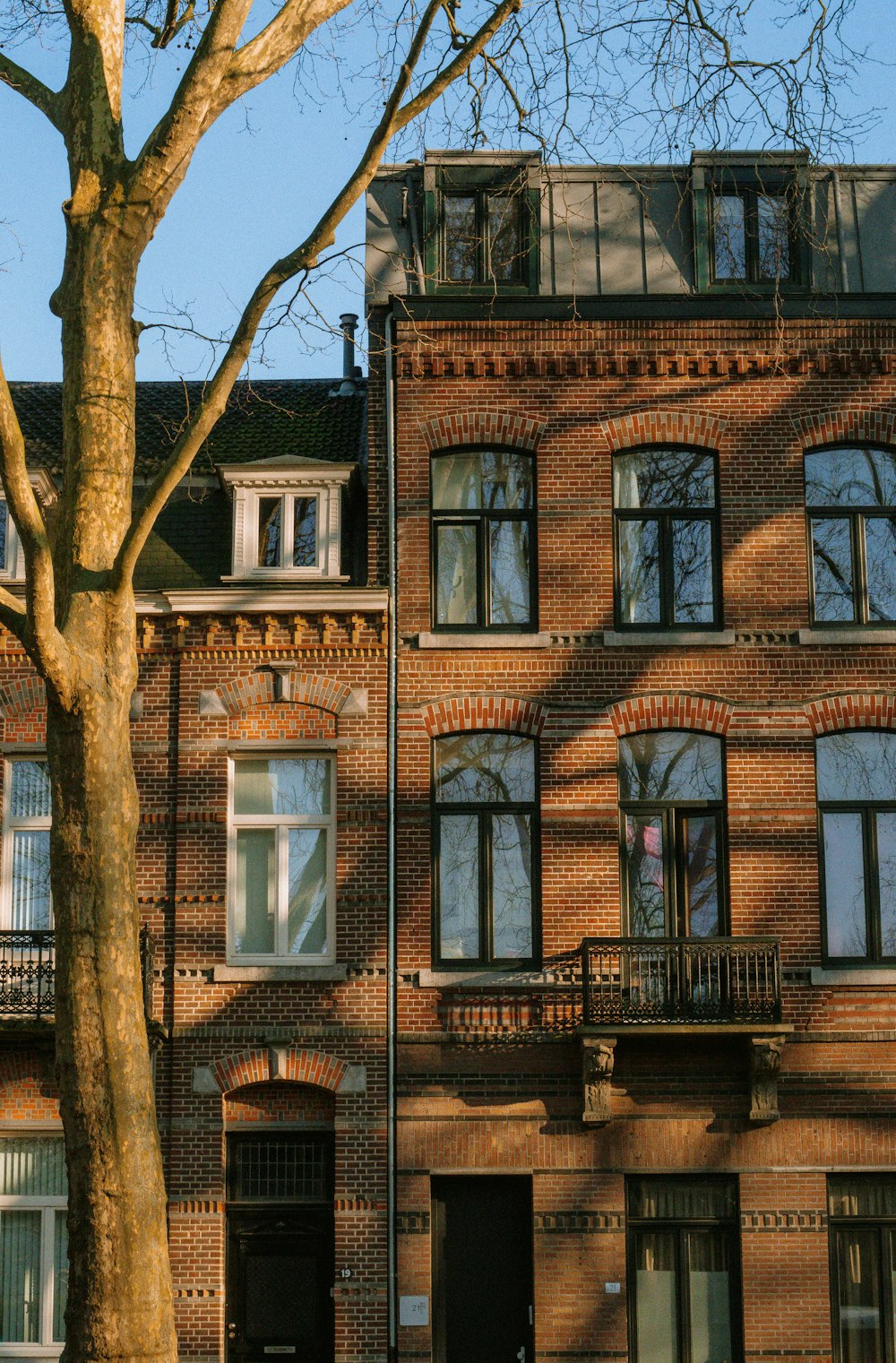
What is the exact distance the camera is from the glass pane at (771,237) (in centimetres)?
1945

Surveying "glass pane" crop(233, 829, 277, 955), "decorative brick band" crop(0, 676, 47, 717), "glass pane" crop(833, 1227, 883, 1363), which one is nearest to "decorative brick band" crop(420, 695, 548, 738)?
"glass pane" crop(233, 829, 277, 955)

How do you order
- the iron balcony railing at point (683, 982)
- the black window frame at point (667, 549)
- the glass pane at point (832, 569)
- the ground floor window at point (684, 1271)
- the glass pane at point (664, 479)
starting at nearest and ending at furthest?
the iron balcony railing at point (683, 982), the ground floor window at point (684, 1271), the black window frame at point (667, 549), the glass pane at point (832, 569), the glass pane at point (664, 479)

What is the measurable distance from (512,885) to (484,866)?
357 mm

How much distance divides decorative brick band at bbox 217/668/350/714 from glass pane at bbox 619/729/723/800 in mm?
3091

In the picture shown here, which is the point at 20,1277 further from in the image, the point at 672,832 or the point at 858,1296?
the point at 858,1296

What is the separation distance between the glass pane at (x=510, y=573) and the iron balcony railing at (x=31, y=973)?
5.11 meters

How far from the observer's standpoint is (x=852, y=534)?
61.9ft

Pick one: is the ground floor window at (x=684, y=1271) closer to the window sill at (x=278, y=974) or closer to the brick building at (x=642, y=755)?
the brick building at (x=642, y=755)

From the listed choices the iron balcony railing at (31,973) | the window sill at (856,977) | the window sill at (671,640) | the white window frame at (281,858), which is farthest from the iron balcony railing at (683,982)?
the iron balcony railing at (31,973)

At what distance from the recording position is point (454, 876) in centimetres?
1819

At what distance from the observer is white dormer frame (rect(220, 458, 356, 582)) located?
18.9 metres

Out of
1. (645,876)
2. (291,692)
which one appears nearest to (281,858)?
(291,692)

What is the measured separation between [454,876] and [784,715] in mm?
3886

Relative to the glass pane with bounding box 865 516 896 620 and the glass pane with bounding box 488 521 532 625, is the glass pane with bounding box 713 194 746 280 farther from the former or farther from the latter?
the glass pane with bounding box 488 521 532 625
